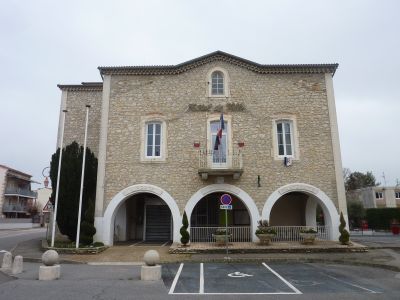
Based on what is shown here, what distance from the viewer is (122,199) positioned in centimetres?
1517

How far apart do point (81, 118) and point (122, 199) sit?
6.14 meters

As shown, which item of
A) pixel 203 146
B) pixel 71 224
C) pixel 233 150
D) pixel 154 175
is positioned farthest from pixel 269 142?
pixel 71 224

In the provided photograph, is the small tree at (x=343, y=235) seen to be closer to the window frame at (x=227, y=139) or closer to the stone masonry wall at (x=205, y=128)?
the stone masonry wall at (x=205, y=128)

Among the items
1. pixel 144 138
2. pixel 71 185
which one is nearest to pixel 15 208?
pixel 71 185

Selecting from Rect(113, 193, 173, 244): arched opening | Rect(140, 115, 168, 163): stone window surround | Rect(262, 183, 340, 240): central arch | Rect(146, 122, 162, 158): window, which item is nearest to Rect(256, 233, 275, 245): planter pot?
Rect(262, 183, 340, 240): central arch

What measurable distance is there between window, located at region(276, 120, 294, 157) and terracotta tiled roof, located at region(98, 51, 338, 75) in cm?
272

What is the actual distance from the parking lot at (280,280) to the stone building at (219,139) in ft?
14.4

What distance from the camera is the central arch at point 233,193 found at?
15.0 meters

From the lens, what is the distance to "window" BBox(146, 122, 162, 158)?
15852 mm

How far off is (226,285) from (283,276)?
2032 mm

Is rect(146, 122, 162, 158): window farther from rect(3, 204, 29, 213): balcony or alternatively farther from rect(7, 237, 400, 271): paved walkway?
rect(3, 204, 29, 213): balcony

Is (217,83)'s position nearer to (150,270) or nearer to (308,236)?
(308,236)

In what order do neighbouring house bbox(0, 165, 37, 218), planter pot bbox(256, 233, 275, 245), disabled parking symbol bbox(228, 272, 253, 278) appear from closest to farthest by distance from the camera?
1. disabled parking symbol bbox(228, 272, 253, 278)
2. planter pot bbox(256, 233, 275, 245)
3. neighbouring house bbox(0, 165, 37, 218)

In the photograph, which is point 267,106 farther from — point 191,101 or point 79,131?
point 79,131
